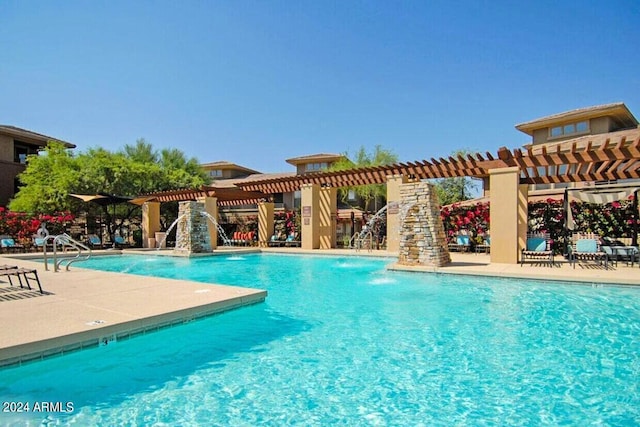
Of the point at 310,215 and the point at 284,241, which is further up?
the point at 310,215

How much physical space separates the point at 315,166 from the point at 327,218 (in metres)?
17.9

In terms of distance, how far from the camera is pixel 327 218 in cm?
1972

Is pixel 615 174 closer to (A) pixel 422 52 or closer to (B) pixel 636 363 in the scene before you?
(A) pixel 422 52

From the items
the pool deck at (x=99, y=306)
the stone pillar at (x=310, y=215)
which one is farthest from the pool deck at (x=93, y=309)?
the stone pillar at (x=310, y=215)

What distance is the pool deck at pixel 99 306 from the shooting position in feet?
13.6

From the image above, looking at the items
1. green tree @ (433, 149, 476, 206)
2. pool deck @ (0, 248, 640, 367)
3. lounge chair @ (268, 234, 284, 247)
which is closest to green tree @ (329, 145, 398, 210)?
green tree @ (433, 149, 476, 206)

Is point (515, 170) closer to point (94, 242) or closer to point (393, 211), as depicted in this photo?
point (393, 211)

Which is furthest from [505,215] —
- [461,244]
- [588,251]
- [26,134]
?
[26,134]

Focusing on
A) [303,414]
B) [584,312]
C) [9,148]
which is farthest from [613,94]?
[9,148]

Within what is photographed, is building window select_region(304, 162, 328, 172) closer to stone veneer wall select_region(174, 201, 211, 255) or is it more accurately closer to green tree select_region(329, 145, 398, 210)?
green tree select_region(329, 145, 398, 210)

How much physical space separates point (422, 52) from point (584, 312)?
38.5 feet

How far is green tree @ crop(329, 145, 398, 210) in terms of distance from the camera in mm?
32094

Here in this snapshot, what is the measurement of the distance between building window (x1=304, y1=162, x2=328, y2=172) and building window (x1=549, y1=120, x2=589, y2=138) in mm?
18366

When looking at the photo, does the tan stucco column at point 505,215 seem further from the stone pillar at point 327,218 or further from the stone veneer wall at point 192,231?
the stone veneer wall at point 192,231
